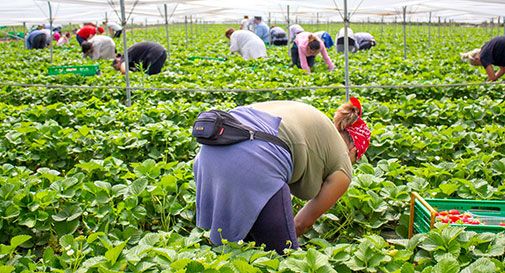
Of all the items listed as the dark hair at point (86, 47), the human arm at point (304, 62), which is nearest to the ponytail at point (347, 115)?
the human arm at point (304, 62)

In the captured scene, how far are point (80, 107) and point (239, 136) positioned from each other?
474 cm

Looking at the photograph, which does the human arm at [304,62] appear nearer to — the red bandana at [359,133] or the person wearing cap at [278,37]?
the red bandana at [359,133]

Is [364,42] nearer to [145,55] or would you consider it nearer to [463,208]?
[145,55]

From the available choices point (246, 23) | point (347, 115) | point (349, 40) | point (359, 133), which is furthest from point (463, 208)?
point (246, 23)

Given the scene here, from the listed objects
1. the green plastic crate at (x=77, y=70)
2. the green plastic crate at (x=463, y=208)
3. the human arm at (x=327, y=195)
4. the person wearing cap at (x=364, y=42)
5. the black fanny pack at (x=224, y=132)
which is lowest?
the green plastic crate at (x=463, y=208)

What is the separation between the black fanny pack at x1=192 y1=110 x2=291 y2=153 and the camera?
8.80ft

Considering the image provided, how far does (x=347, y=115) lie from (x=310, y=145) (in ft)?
1.03

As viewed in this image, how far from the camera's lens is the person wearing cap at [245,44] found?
1294 centimetres

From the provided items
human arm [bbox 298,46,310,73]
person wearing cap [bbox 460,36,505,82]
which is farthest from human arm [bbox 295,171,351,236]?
human arm [bbox 298,46,310,73]

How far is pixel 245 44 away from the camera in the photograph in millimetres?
13117

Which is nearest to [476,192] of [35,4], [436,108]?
[436,108]

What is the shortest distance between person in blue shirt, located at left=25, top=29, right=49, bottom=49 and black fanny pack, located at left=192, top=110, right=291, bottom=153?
775 inches

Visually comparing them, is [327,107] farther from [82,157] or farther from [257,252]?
[257,252]

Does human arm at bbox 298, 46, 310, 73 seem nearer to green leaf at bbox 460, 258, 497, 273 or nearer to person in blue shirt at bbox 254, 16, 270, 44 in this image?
green leaf at bbox 460, 258, 497, 273
